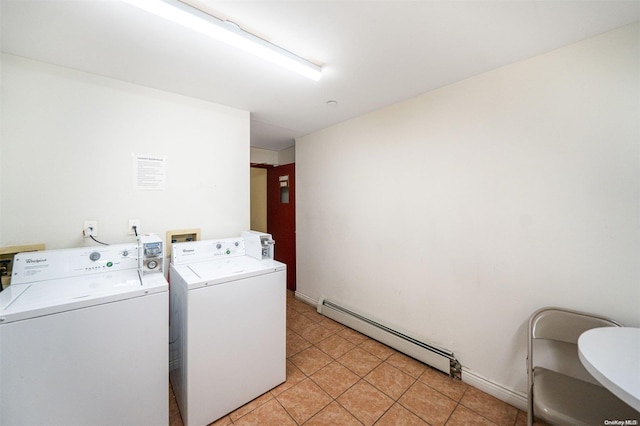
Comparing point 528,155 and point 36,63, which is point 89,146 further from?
point 528,155

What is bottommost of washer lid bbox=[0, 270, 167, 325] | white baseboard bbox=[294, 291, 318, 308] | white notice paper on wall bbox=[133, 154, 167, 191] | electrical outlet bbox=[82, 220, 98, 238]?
white baseboard bbox=[294, 291, 318, 308]

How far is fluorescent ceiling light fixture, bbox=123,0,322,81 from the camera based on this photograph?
1.23 meters

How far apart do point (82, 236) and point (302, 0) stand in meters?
2.20

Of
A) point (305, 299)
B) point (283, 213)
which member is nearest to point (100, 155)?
point (283, 213)

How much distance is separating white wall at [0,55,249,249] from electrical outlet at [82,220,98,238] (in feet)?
0.09

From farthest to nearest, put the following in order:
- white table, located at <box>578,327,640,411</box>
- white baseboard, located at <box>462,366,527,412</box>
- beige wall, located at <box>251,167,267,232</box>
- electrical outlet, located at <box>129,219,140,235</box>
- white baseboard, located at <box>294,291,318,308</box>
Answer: beige wall, located at <box>251,167,267,232</box>
white baseboard, located at <box>294,291,318,308</box>
electrical outlet, located at <box>129,219,140,235</box>
white baseboard, located at <box>462,366,527,412</box>
white table, located at <box>578,327,640,411</box>

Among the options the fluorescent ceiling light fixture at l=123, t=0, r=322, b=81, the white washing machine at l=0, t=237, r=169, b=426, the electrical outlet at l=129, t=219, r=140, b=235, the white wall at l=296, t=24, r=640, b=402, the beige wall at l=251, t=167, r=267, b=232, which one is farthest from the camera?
the beige wall at l=251, t=167, r=267, b=232

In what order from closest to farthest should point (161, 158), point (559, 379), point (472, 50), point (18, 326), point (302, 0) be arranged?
point (18, 326)
point (302, 0)
point (559, 379)
point (472, 50)
point (161, 158)

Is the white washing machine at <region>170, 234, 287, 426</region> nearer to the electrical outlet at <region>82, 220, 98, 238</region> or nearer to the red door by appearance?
the electrical outlet at <region>82, 220, 98, 238</region>

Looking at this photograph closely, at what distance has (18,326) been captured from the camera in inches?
42.9

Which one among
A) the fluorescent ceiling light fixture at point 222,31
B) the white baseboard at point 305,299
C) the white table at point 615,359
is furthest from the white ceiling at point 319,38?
the white baseboard at point 305,299

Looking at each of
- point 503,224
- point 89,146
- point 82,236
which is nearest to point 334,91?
point 503,224

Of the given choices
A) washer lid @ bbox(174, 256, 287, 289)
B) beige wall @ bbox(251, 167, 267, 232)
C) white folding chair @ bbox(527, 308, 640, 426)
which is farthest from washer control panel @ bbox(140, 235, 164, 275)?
beige wall @ bbox(251, 167, 267, 232)

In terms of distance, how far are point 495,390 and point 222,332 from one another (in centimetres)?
207
